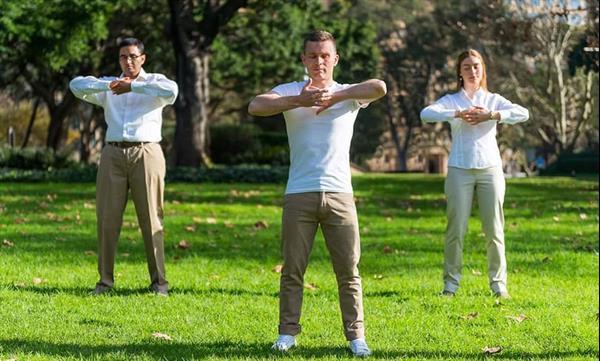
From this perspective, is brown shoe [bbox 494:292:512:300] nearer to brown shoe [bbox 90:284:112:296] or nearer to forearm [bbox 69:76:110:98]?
brown shoe [bbox 90:284:112:296]

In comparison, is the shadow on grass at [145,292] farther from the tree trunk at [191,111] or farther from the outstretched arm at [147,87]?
the tree trunk at [191,111]

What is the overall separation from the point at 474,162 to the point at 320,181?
123 inches

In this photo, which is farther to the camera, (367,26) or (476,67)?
(367,26)

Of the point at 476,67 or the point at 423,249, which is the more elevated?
the point at 476,67

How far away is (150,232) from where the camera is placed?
9805 mm

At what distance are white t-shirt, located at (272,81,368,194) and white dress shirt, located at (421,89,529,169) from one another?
277 cm

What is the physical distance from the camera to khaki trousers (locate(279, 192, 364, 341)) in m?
7.12

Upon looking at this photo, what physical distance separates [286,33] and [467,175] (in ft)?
95.6

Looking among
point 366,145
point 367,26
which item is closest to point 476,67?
point 367,26

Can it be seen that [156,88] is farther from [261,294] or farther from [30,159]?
[30,159]

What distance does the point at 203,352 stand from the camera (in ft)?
23.4

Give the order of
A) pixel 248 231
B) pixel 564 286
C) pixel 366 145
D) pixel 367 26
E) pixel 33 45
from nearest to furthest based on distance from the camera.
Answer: pixel 564 286, pixel 248 231, pixel 33 45, pixel 367 26, pixel 366 145

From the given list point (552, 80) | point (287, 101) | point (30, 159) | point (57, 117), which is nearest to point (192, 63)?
point (30, 159)

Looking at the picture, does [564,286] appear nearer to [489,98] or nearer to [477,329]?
[489,98]
